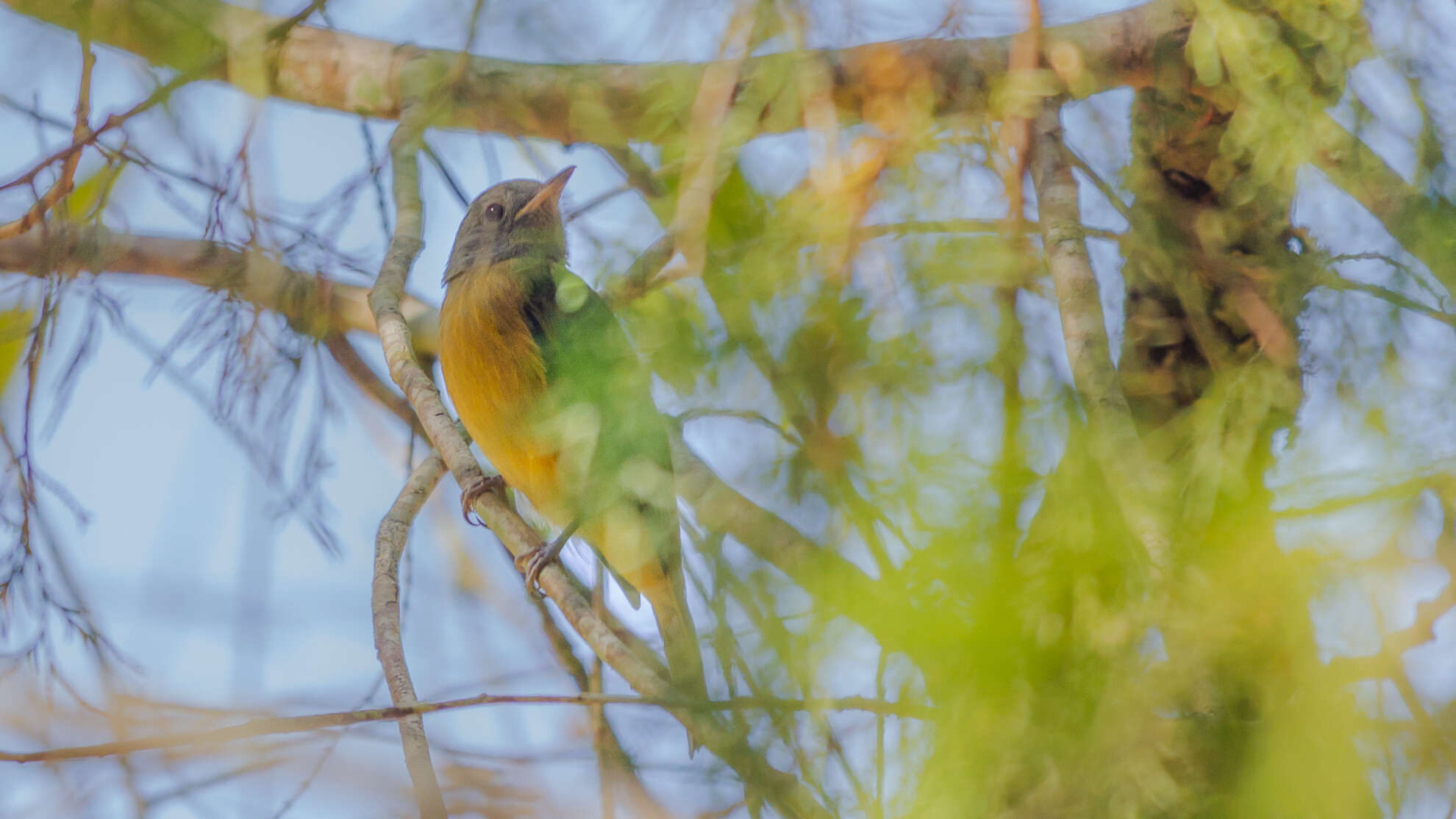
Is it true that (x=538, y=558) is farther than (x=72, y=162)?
Yes

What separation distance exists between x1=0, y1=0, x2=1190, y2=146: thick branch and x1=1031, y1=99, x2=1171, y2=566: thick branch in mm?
451

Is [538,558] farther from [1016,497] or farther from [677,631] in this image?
[1016,497]

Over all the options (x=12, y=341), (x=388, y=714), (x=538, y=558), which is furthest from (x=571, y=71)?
(x=388, y=714)

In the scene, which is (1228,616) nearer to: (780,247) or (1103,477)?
(1103,477)

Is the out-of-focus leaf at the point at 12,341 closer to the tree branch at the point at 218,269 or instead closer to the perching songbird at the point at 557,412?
the tree branch at the point at 218,269

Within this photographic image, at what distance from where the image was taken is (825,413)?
2.09 m

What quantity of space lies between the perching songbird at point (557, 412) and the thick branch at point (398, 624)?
0.63 feet

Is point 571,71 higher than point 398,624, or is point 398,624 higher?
point 571,71

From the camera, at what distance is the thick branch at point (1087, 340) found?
1.98m

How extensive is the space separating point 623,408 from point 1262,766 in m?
1.59

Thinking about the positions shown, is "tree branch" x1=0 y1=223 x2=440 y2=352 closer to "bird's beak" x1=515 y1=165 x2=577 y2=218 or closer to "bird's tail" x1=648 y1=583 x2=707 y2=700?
"bird's beak" x1=515 y1=165 x2=577 y2=218

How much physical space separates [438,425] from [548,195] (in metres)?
2.15

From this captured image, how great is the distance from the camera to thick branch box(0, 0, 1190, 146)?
3094 mm

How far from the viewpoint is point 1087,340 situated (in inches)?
97.8
